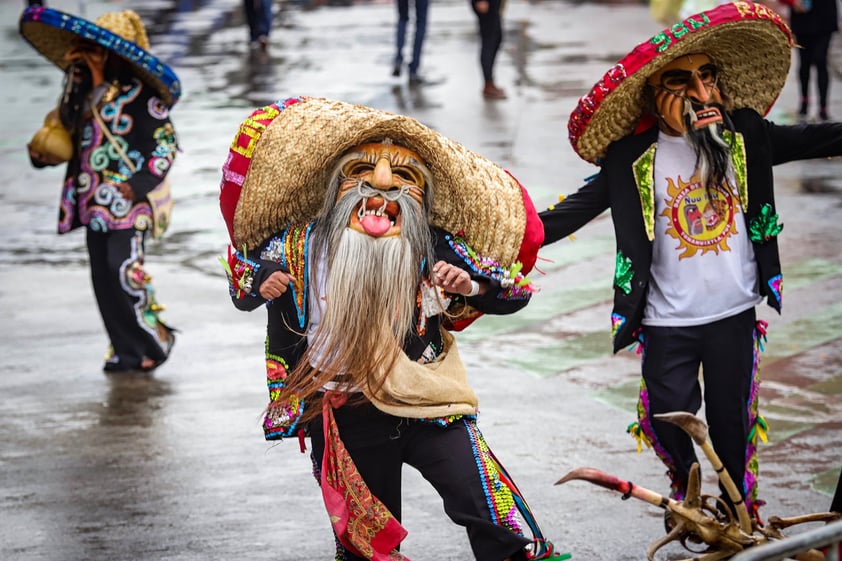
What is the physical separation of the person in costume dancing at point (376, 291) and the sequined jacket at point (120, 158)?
9.81 ft

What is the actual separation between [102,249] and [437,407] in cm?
370

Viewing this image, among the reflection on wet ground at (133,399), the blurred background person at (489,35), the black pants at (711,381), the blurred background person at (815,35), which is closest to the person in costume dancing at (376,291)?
the black pants at (711,381)

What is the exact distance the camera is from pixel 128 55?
6.96m

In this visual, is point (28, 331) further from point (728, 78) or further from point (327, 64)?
point (327, 64)

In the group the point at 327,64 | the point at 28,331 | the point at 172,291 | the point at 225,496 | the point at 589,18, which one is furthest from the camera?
the point at 589,18

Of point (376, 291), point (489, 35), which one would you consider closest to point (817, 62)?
point (489, 35)

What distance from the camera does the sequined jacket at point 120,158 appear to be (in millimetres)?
7211

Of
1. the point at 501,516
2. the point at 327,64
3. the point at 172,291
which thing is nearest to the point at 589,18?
the point at 327,64

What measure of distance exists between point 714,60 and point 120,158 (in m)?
3.51

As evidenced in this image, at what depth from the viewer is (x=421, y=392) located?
412cm

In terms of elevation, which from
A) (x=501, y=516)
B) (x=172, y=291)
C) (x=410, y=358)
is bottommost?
(x=172, y=291)

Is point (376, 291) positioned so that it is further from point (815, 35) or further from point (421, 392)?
point (815, 35)

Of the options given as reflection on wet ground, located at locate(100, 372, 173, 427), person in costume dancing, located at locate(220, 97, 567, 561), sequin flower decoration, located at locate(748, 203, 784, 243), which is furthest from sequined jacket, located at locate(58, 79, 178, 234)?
sequin flower decoration, located at locate(748, 203, 784, 243)

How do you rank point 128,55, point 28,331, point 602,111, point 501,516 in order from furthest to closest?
point 28,331, point 128,55, point 602,111, point 501,516
